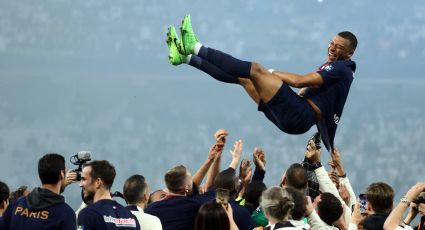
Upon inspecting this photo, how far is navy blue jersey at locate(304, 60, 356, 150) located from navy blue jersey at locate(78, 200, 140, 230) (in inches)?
79.0

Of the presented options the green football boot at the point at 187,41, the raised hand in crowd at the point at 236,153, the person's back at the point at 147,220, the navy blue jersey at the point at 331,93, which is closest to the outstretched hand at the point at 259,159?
the raised hand in crowd at the point at 236,153

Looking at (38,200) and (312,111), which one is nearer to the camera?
(38,200)

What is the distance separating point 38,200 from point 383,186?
1724 millimetres

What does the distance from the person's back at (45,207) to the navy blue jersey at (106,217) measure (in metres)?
0.07

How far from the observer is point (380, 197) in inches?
141

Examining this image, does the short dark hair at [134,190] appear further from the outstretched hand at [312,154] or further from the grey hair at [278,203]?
the outstretched hand at [312,154]

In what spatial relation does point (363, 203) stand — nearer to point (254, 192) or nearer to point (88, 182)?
point (254, 192)

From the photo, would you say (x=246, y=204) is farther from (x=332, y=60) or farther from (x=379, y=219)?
(x=332, y=60)

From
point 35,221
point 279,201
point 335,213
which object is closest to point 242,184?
point 335,213

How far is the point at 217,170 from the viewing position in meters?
4.33

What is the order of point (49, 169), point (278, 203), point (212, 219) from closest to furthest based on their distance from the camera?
point (212, 219)
point (278, 203)
point (49, 169)

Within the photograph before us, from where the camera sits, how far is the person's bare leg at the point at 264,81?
469 centimetres

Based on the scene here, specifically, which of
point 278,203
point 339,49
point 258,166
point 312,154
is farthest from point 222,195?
point 339,49

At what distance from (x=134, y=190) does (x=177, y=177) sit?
24 centimetres
